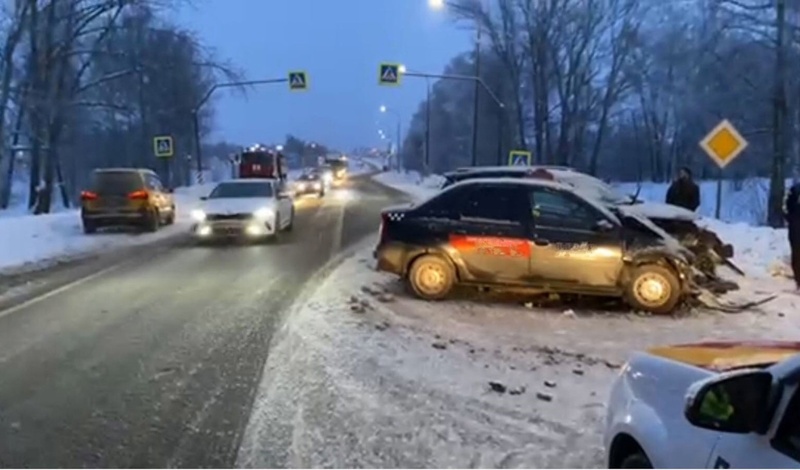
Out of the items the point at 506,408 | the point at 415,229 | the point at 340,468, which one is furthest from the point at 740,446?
the point at 415,229

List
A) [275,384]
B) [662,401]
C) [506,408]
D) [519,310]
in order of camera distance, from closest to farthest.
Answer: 1. [662,401]
2. [506,408]
3. [275,384]
4. [519,310]

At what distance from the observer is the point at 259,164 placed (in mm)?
54000

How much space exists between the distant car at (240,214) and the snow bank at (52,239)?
2055 millimetres

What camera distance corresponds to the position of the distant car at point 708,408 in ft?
11.0

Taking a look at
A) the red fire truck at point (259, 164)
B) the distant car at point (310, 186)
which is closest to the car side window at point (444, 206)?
the red fire truck at point (259, 164)

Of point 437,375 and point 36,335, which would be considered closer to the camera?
point 437,375

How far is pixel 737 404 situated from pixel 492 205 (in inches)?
406

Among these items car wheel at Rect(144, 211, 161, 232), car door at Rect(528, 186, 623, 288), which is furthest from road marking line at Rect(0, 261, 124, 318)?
car wheel at Rect(144, 211, 161, 232)

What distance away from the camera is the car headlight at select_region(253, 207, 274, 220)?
2298 cm

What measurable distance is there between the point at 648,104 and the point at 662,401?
83.7m

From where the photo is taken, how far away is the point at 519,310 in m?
12.9

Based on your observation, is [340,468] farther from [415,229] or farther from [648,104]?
[648,104]

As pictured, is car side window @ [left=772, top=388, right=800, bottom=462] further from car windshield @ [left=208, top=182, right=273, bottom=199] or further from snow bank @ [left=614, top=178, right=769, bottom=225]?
snow bank @ [left=614, top=178, right=769, bottom=225]

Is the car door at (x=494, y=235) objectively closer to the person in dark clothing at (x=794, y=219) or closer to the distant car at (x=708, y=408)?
the person in dark clothing at (x=794, y=219)
